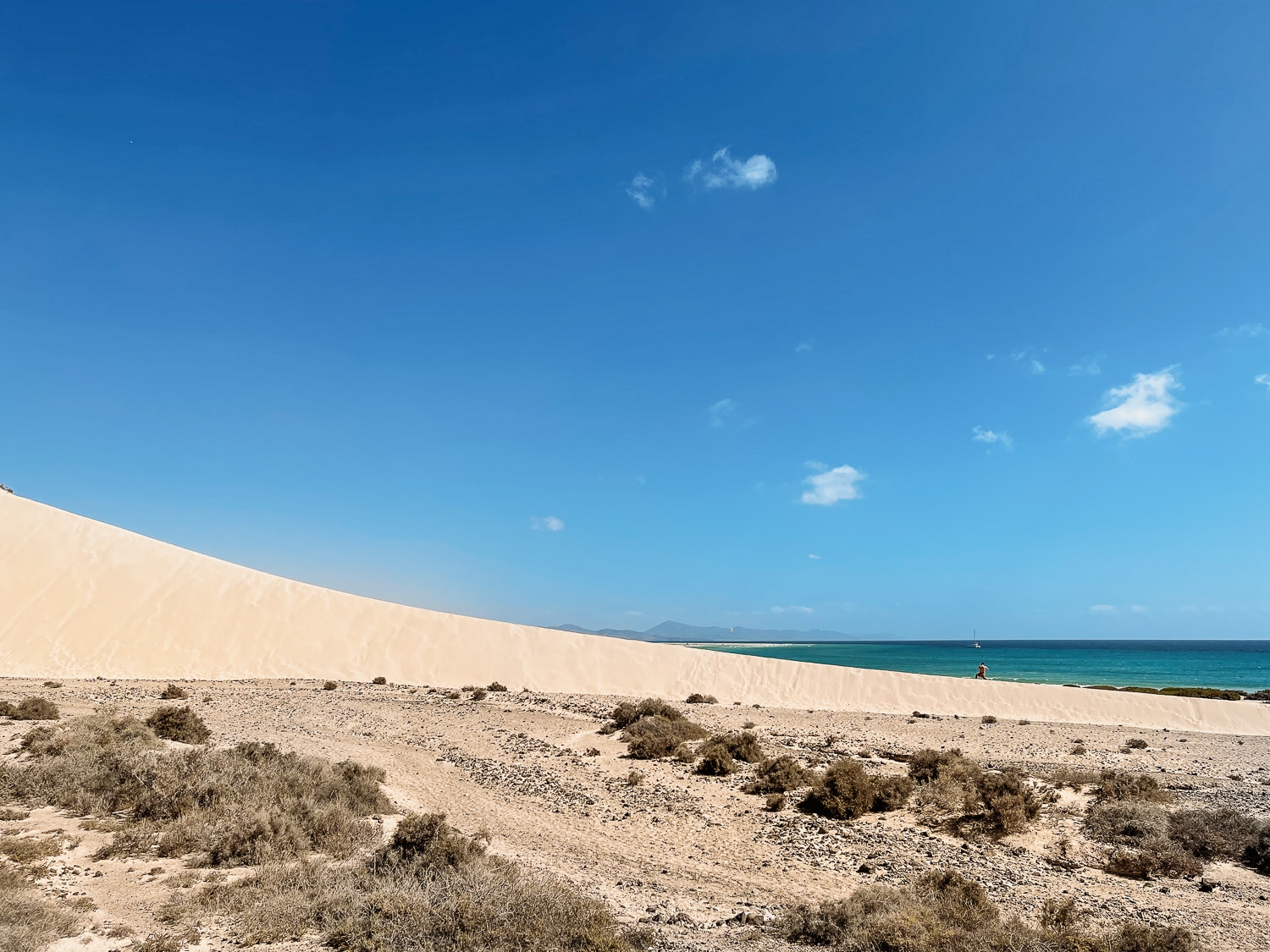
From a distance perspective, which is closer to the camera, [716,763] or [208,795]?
[208,795]

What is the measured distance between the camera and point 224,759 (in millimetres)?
10648

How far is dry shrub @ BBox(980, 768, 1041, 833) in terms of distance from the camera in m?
9.60

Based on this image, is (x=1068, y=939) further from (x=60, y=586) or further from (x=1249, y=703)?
(x=60, y=586)

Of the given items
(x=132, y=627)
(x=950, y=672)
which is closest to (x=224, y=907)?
(x=132, y=627)

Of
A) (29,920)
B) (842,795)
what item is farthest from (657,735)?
(29,920)

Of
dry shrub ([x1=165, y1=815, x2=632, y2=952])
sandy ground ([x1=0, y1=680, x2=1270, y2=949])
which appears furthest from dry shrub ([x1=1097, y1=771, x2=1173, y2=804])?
dry shrub ([x1=165, y1=815, x2=632, y2=952])

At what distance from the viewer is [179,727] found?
46.3ft

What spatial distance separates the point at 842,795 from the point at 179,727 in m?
13.5

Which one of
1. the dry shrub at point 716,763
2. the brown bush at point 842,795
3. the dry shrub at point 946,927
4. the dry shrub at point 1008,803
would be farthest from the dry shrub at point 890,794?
the dry shrub at point 946,927

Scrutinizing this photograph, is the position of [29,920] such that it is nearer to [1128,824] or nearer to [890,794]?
[890,794]

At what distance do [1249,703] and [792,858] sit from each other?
28.9 meters

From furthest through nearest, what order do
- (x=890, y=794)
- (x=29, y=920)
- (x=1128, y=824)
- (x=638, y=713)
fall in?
(x=638, y=713) → (x=890, y=794) → (x=1128, y=824) → (x=29, y=920)

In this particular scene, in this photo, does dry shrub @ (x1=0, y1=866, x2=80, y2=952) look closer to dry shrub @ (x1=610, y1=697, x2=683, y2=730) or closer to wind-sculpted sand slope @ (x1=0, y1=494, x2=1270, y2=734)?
dry shrub @ (x1=610, y1=697, x2=683, y2=730)

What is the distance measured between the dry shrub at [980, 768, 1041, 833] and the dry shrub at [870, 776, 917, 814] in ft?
3.70
